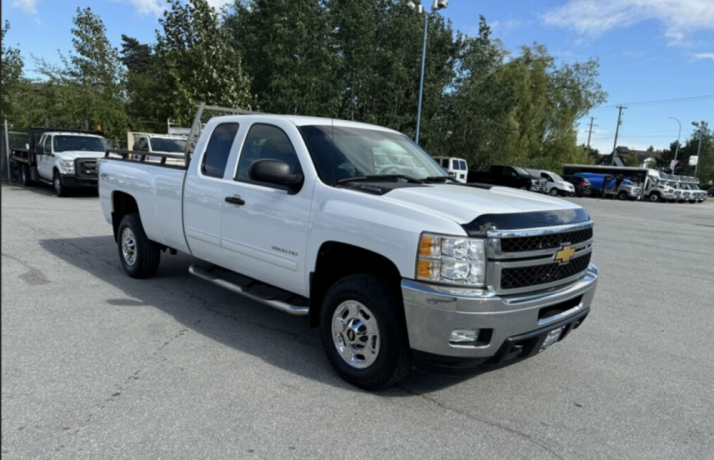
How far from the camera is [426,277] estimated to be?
3.33m

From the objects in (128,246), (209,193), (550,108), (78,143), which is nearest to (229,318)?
(209,193)

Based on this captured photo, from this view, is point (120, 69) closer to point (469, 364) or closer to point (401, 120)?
point (401, 120)

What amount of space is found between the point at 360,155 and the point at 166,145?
43.9ft

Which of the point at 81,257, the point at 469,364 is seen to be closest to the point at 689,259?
the point at 469,364

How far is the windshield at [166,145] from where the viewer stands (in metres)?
16.0

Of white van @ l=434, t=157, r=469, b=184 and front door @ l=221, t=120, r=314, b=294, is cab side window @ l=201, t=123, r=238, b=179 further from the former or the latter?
white van @ l=434, t=157, r=469, b=184

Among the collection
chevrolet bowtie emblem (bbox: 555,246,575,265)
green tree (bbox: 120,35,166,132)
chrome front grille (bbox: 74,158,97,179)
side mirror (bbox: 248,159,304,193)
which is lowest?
chrome front grille (bbox: 74,158,97,179)

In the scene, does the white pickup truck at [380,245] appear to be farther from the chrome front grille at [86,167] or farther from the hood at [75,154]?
the hood at [75,154]

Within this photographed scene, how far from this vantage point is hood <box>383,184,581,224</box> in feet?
11.3

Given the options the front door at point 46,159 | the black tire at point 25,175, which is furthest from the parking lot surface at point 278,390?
the black tire at point 25,175

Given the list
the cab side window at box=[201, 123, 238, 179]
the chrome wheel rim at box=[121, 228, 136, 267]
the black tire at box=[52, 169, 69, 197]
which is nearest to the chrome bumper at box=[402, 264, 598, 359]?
the cab side window at box=[201, 123, 238, 179]

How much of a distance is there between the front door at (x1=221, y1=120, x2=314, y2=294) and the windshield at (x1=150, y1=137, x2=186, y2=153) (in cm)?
1226

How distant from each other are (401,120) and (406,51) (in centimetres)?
396

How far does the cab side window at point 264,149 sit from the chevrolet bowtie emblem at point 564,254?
7.16 feet
